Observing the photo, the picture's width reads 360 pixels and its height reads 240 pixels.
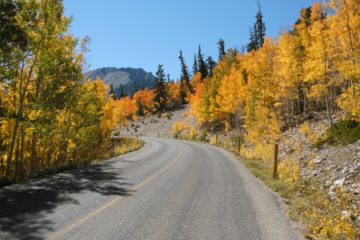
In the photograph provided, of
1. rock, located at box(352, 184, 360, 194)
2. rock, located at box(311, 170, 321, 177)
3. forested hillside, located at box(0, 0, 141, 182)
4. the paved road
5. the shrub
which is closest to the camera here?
the paved road

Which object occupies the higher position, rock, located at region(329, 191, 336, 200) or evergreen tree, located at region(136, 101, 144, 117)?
evergreen tree, located at region(136, 101, 144, 117)

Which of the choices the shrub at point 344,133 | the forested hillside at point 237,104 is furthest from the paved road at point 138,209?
the shrub at point 344,133

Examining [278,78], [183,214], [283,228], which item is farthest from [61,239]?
[278,78]

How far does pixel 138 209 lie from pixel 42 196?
300cm

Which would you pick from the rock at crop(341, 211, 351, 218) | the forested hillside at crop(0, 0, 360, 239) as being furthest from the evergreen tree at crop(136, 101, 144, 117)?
the rock at crop(341, 211, 351, 218)

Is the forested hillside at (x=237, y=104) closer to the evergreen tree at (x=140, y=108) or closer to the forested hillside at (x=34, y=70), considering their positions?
the forested hillside at (x=34, y=70)

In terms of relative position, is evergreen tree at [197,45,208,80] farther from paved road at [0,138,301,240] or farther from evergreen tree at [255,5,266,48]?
paved road at [0,138,301,240]

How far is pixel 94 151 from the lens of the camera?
38062 millimetres

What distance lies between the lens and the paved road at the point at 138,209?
6.88 metres

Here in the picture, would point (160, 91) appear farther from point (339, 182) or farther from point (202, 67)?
point (339, 182)

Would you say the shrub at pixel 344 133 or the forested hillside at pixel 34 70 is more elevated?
the forested hillside at pixel 34 70

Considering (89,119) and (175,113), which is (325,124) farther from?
(175,113)

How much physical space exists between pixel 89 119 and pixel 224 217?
21.6 m

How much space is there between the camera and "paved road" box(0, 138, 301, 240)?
22.6ft
